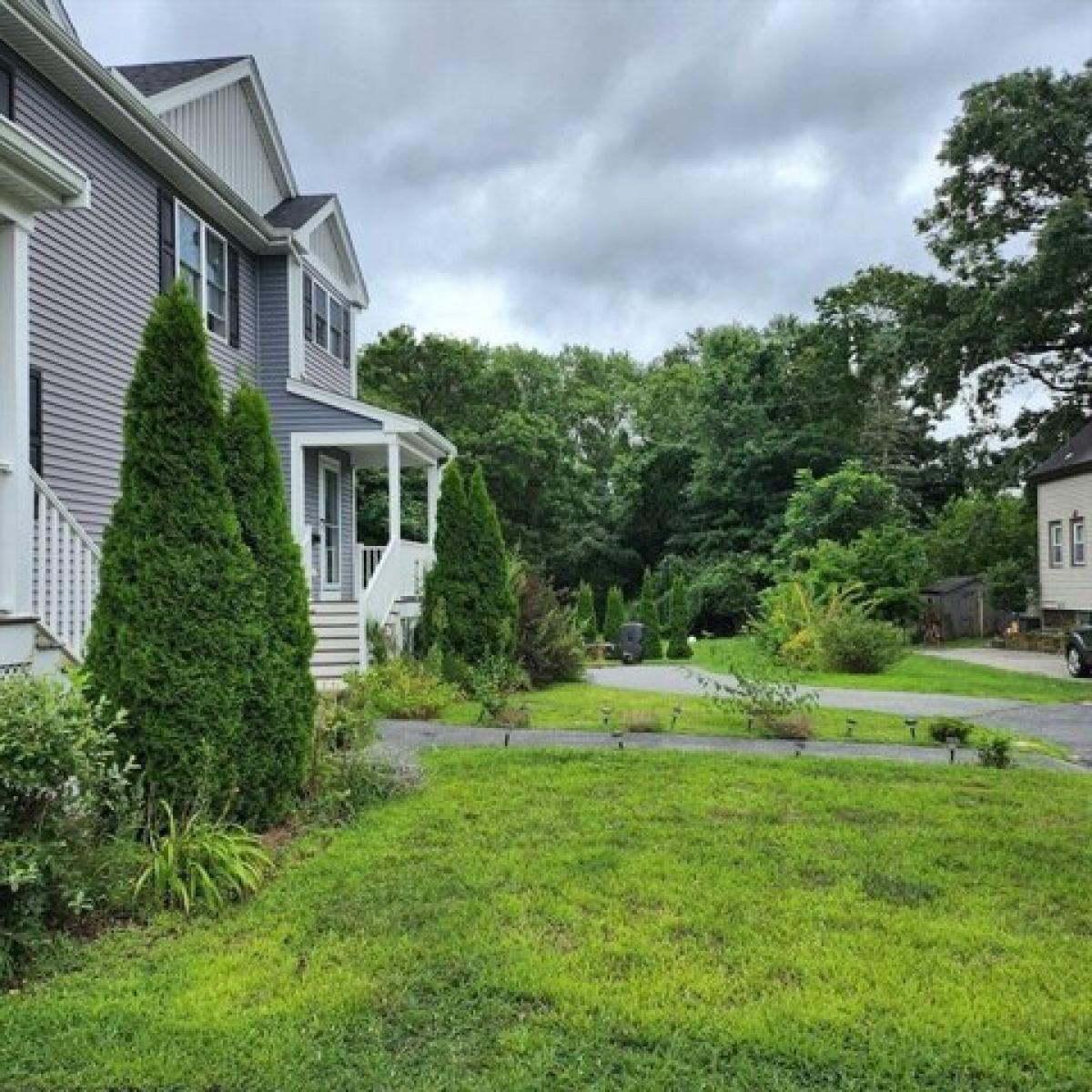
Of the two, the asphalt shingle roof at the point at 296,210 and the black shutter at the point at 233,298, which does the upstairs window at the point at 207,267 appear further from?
the asphalt shingle roof at the point at 296,210

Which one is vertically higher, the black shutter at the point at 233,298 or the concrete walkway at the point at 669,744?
the black shutter at the point at 233,298

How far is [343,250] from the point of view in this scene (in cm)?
1742

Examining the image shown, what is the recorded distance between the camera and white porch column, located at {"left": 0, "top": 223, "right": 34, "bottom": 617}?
223 inches

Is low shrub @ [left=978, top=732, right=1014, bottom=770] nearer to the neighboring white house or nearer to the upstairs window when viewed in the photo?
the upstairs window

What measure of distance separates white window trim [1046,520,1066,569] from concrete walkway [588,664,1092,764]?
14.7m

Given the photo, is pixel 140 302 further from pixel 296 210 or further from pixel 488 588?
pixel 488 588

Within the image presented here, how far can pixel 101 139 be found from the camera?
1016 cm

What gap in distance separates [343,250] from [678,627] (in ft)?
44.8

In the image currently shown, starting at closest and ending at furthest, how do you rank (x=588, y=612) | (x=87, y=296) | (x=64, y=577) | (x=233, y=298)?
1. (x=64, y=577)
2. (x=87, y=296)
3. (x=233, y=298)
4. (x=588, y=612)

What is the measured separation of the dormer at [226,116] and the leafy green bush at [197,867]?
9.71 meters

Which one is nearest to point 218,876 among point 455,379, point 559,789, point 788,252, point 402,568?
point 559,789

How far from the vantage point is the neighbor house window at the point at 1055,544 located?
85.6ft

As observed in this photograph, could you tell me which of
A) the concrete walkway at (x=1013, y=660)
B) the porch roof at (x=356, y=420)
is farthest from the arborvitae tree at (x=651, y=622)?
the porch roof at (x=356, y=420)

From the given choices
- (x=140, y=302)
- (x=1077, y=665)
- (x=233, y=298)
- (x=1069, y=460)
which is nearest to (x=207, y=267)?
(x=233, y=298)
